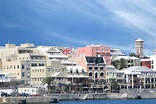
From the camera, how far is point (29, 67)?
107m

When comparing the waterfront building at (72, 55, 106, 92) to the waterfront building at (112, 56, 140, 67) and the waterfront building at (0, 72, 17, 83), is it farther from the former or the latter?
the waterfront building at (0, 72, 17, 83)

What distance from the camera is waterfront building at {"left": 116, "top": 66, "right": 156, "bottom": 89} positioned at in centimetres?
11919

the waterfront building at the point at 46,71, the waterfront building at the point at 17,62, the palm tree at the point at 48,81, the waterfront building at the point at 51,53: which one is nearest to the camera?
the palm tree at the point at 48,81

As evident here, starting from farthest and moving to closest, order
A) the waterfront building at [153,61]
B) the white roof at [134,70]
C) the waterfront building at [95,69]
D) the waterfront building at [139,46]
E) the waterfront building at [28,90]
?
1. the waterfront building at [139,46]
2. the waterfront building at [153,61]
3. the white roof at [134,70]
4. the waterfront building at [95,69]
5. the waterfront building at [28,90]

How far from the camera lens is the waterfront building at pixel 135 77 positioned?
11919cm

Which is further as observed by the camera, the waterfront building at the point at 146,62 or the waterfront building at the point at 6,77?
the waterfront building at the point at 146,62

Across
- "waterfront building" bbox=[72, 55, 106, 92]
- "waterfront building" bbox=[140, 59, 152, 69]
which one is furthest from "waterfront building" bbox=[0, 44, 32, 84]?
"waterfront building" bbox=[140, 59, 152, 69]

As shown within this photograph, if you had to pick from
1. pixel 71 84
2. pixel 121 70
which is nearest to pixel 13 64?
pixel 71 84

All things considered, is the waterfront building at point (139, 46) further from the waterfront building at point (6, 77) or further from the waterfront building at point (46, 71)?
the waterfront building at point (6, 77)

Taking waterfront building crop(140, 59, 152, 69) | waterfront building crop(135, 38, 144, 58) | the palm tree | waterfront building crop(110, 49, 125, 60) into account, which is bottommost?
the palm tree

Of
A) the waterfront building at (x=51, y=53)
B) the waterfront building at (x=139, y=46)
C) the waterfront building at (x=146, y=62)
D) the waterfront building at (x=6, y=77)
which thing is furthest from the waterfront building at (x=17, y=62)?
the waterfront building at (x=139, y=46)

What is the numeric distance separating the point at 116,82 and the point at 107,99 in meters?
12.4

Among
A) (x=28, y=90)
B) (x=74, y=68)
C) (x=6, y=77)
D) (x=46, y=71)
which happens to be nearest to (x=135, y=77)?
(x=74, y=68)

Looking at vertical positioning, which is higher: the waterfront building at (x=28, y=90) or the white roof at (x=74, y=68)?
the white roof at (x=74, y=68)
